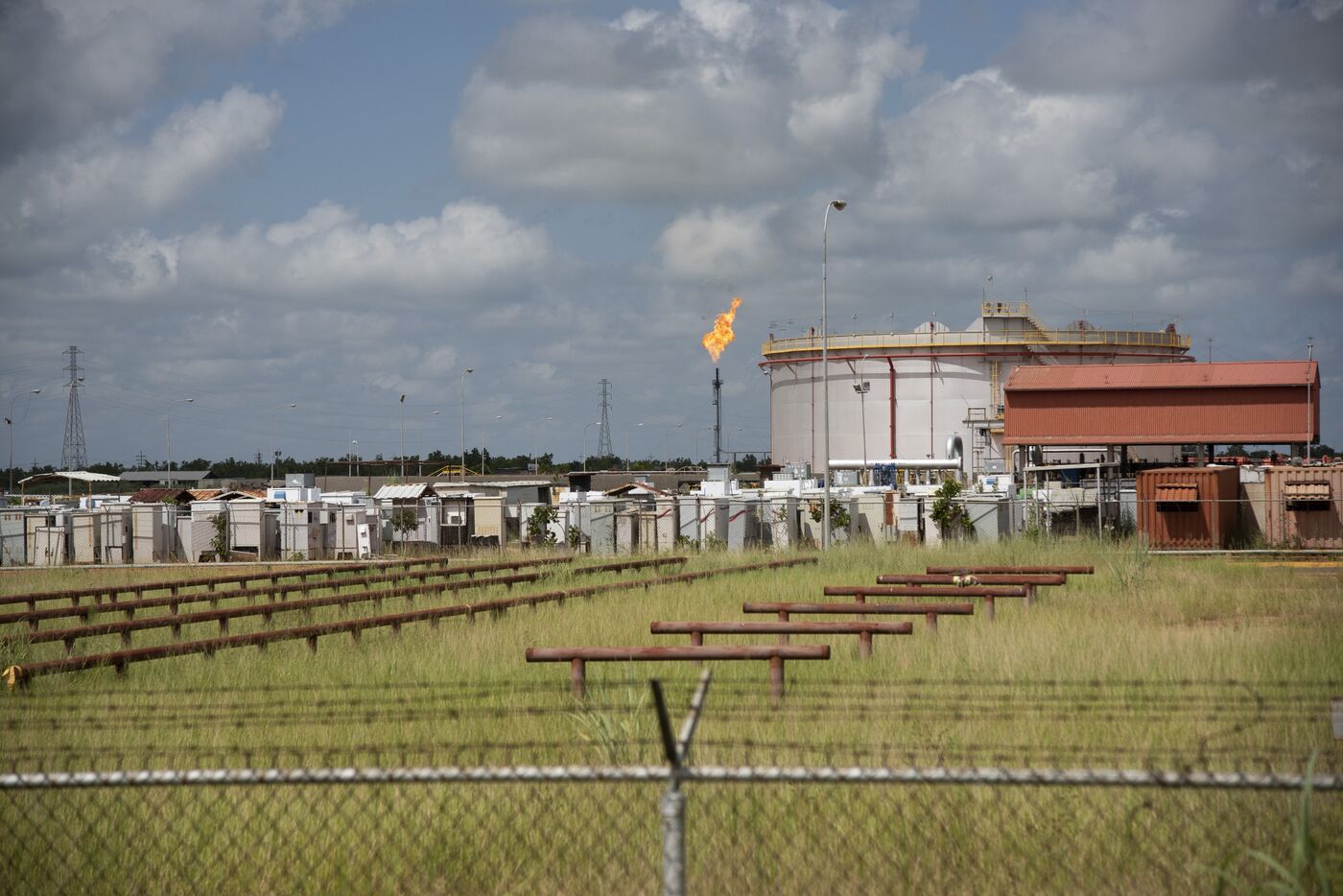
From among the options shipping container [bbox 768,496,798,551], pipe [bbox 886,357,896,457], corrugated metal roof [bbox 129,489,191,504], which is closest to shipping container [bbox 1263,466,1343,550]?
shipping container [bbox 768,496,798,551]

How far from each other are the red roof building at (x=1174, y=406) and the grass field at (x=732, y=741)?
3278 cm

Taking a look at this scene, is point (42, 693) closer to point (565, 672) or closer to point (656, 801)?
point (565, 672)

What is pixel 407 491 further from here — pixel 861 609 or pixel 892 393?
pixel 861 609

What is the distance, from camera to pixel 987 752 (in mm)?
8859

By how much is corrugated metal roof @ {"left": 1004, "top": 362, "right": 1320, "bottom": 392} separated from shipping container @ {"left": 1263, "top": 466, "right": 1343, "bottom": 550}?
11459mm

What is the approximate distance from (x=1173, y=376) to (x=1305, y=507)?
13.2 m

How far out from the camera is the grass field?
6.98m

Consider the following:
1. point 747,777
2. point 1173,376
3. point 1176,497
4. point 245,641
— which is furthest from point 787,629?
point 1173,376

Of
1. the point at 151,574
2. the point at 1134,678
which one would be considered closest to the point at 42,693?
the point at 1134,678

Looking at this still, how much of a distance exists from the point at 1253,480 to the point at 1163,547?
5.49 metres

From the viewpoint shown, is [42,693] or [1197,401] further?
[1197,401]

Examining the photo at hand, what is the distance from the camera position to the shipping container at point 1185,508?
3569cm

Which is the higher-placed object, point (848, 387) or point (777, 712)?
point (848, 387)

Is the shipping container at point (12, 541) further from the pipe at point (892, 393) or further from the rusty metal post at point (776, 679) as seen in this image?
the pipe at point (892, 393)
